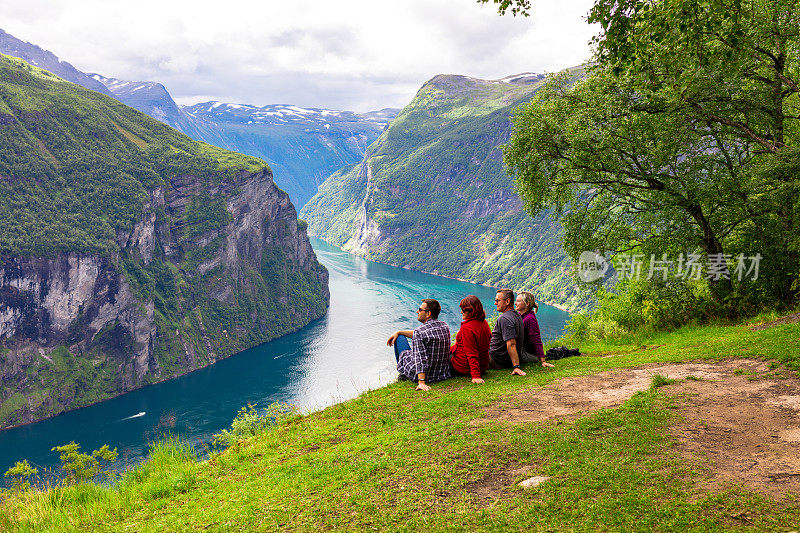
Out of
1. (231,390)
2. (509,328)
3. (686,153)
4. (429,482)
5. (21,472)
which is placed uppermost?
(686,153)

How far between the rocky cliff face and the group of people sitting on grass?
481 feet

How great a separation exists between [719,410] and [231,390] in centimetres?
12691

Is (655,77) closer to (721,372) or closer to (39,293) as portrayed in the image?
(721,372)

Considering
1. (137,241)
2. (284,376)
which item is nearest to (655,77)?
(284,376)

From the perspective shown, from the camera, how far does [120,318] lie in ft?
515

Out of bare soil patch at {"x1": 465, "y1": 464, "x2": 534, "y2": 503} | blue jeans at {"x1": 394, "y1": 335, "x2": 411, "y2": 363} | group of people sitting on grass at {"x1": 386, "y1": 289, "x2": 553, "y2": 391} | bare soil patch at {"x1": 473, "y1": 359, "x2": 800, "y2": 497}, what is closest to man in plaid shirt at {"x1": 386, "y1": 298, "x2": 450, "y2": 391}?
group of people sitting on grass at {"x1": 386, "y1": 289, "x2": 553, "y2": 391}

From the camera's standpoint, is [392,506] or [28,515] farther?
[28,515]

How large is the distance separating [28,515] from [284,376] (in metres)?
124

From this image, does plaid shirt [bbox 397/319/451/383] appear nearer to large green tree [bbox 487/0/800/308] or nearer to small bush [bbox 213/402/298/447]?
small bush [bbox 213/402/298/447]

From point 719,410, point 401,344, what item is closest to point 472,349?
point 401,344

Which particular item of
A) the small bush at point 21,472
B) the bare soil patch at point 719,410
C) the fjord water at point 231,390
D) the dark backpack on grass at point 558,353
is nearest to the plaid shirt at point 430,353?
the bare soil patch at point 719,410

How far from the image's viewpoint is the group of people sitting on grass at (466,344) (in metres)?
11.0

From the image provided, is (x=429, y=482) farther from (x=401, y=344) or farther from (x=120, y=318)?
(x=120, y=318)

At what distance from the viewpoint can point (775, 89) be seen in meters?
16.7
